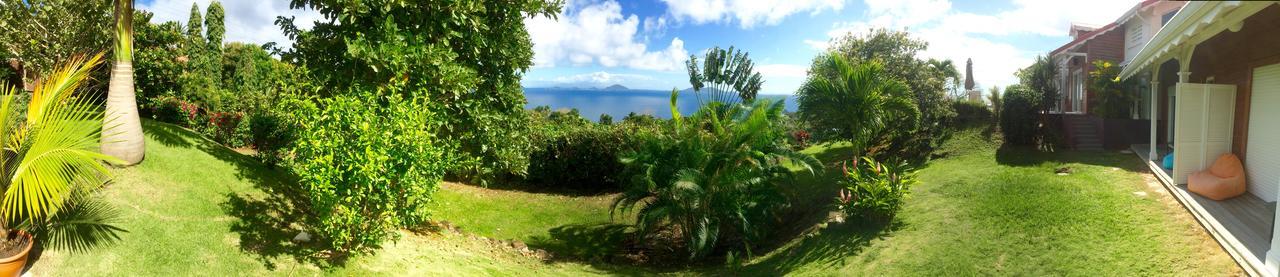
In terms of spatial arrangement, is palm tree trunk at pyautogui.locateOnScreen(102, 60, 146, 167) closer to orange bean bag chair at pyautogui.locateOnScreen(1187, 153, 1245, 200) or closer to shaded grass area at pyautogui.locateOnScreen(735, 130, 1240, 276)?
shaded grass area at pyautogui.locateOnScreen(735, 130, 1240, 276)

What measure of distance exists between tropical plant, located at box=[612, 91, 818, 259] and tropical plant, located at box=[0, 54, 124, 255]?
8.31 meters

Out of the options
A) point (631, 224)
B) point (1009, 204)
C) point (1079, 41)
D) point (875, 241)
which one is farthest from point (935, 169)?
point (1079, 41)

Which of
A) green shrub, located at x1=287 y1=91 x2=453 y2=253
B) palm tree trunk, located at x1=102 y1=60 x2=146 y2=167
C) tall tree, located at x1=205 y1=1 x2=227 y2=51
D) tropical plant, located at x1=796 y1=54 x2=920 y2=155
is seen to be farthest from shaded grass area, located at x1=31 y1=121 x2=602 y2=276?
tall tree, located at x1=205 y1=1 x2=227 y2=51

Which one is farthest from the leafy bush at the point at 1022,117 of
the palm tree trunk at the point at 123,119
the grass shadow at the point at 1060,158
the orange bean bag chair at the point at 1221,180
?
the palm tree trunk at the point at 123,119

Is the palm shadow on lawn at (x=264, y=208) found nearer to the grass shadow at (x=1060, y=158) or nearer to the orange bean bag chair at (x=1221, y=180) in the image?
the orange bean bag chair at (x=1221, y=180)

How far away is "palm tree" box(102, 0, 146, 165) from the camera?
8.42 meters

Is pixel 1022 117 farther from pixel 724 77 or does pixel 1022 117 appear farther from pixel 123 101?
pixel 123 101

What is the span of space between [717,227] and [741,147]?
175cm

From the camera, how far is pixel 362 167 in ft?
23.8

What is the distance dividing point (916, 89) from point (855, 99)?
4648 mm

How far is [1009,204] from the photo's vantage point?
1025 centimetres

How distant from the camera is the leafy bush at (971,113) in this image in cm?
1709

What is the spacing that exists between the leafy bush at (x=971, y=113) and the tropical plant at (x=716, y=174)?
7.49 metres

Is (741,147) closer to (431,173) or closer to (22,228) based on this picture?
(431,173)
